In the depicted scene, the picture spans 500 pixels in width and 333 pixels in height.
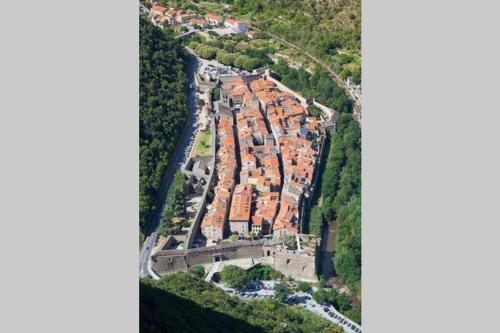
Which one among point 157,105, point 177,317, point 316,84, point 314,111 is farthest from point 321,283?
point 316,84

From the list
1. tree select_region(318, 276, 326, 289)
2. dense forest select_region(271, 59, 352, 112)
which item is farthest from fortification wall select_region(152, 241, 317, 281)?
dense forest select_region(271, 59, 352, 112)

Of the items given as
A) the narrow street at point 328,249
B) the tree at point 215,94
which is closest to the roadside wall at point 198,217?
the narrow street at point 328,249

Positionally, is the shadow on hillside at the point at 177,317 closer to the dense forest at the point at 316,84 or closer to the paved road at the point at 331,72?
the paved road at the point at 331,72

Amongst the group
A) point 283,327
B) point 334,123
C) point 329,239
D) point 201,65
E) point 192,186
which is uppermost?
point 201,65

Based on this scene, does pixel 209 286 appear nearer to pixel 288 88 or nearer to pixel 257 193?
pixel 257 193

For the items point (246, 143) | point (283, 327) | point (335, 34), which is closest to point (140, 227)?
point (283, 327)

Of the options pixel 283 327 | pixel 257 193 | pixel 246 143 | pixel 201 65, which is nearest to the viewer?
pixel 283 327
